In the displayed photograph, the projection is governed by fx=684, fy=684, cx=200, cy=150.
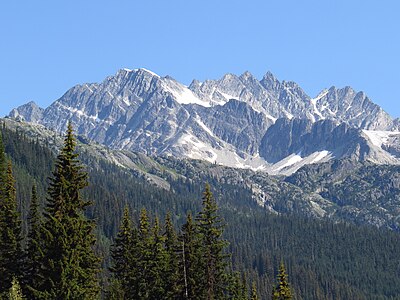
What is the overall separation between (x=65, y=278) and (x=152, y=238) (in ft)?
70.4

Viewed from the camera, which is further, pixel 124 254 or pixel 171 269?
pixel 124 254

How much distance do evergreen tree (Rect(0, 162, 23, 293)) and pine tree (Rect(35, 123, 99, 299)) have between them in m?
13.1

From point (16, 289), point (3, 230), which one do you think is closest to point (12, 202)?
point (3, 230)

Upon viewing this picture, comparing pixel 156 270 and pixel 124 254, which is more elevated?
pixel 124 254

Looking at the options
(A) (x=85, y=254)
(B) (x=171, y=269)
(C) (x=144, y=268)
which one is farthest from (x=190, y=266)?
(A) (x=85, y=254)

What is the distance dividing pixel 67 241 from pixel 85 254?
129 inches

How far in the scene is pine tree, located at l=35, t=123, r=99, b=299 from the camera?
44.9 metres

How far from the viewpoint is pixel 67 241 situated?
45.7 meters

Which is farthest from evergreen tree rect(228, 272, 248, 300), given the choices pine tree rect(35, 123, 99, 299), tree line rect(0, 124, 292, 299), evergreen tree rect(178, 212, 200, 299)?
pine tree rect(35, 123, 99, 299)

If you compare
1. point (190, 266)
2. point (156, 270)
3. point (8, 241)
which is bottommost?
point (190, 266)

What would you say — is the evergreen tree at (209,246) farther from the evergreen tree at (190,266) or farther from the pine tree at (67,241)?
the pine tree at (67,241)

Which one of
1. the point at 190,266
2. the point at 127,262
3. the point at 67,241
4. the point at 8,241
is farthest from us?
the point at 127,262

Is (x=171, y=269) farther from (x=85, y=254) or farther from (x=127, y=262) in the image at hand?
(x=85, y=254)

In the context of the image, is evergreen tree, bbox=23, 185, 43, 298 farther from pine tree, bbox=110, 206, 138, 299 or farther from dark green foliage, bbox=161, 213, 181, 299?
dark green foliage, bbox=161, 213, 181, 299
